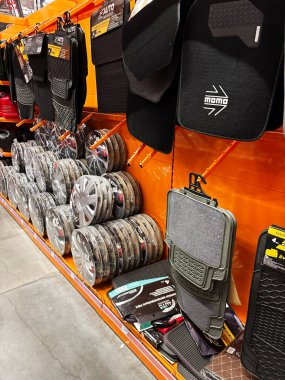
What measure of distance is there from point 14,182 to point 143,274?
2122 mm

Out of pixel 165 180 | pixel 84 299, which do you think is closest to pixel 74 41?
pixel 165 180

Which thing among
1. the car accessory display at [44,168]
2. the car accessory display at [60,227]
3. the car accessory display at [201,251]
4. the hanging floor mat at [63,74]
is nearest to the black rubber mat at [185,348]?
the car accessory display at [201,251]

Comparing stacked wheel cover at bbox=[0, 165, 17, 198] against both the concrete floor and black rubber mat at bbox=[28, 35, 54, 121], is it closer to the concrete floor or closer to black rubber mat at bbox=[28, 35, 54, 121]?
the concrete floor

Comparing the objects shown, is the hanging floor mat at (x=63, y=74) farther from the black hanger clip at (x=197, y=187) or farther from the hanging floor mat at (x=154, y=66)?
the black hanger clip at (x=197, y=187)

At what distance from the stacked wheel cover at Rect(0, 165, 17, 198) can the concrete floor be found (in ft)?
4.46

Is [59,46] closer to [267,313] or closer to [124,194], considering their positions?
[124,194]

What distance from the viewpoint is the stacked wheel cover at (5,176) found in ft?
11.5

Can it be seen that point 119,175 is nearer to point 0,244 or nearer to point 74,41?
point 74,41

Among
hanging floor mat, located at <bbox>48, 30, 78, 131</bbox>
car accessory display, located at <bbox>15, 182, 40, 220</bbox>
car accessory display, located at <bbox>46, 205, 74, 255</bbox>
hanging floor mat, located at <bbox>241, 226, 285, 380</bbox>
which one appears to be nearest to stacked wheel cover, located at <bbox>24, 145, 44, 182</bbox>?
car accessory display, located at <bbox>15, 182, 40, 220</bbox>

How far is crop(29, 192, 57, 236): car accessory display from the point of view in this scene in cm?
269

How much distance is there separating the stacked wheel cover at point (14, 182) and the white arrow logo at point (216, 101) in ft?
8.88

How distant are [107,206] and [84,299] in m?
0.77

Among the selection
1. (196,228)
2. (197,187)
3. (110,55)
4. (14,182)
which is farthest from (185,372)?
(14,182)

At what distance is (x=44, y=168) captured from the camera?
2.74 meters
